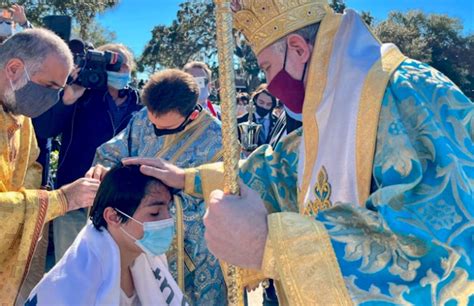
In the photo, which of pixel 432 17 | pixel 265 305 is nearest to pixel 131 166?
pixel 265 305

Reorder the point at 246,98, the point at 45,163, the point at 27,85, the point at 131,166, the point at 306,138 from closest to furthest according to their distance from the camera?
the point at 306,138, the point at 131,166, the point at 27,85, the point at 45,163, the point at 246,98

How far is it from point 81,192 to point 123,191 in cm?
34

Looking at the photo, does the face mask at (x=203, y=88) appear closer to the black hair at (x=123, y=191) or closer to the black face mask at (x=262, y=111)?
the black face mask at (x=262, y=111)

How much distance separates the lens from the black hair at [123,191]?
2713 millimetres

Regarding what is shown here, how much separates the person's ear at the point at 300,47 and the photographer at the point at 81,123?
8.55 ft

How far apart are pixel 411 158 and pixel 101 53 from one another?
11.0 ft

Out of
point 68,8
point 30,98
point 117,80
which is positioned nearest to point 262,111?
point 117,80

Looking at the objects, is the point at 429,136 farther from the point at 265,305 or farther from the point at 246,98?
the point at 246,98

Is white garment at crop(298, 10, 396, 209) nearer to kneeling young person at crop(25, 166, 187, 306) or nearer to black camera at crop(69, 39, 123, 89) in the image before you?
kneeling young person at crop(25, 166, 187, 306)

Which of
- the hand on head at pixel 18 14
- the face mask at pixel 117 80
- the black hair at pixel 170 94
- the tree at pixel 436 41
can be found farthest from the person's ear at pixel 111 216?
the tree at pixel 436 41

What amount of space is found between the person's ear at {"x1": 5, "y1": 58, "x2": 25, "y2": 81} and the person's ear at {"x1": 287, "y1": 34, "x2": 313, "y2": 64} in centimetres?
178

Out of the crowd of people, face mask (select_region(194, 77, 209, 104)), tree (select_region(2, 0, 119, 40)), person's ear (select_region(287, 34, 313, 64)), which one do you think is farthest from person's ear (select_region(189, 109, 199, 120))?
tree (select_region(2, 0, 119, 40))

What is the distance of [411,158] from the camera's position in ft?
5.18

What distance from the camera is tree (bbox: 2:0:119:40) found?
21625mm
